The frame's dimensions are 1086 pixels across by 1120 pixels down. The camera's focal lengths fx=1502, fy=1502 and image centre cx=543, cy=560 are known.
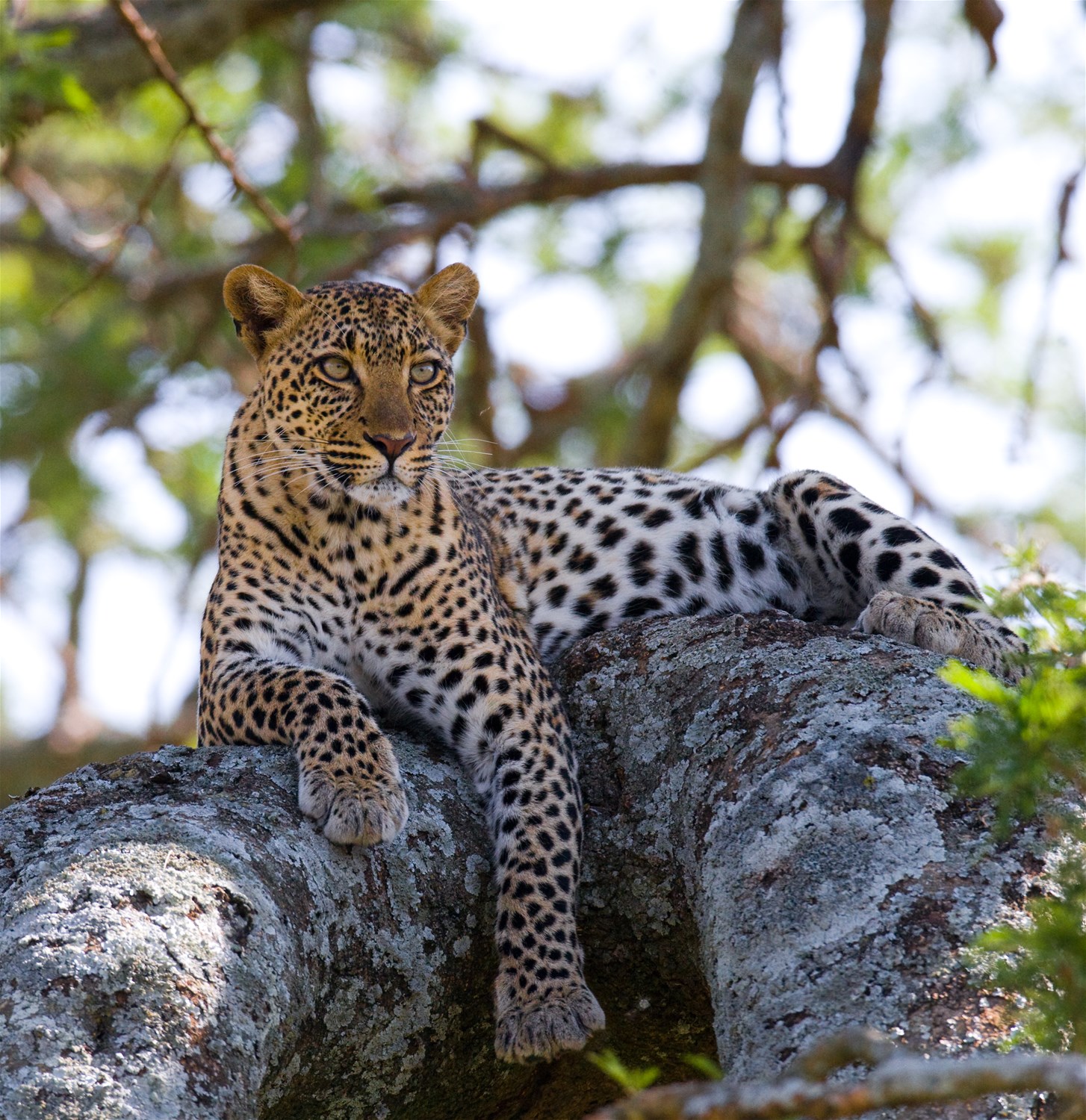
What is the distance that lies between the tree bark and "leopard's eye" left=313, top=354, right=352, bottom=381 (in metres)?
1.75

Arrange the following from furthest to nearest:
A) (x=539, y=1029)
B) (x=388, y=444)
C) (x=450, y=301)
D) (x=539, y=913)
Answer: (x=450, y=301)
(x=388, y=444)
(x=539, y=913)
(x=539, y=1029)

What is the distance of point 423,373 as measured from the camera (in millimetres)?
6453

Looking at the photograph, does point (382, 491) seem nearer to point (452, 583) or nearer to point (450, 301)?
point (452, 583)

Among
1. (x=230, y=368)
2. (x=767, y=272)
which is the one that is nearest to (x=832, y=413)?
(x=767, y=272)

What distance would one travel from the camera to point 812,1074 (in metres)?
2.11

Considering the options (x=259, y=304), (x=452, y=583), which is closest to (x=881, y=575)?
(x=452, y=583)

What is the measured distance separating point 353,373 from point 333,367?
0.28 ft

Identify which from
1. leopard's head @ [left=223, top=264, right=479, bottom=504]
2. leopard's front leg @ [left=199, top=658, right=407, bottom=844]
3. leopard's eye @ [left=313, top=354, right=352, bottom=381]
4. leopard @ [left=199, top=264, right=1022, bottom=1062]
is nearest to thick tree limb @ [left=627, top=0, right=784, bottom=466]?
leopard @ [left=199, top=264, right=1022, bottom=1062]

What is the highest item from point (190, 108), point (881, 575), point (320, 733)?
point (190, 108)

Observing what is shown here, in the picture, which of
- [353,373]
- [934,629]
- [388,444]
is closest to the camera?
[934,629]

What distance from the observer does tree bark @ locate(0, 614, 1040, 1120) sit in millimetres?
3467

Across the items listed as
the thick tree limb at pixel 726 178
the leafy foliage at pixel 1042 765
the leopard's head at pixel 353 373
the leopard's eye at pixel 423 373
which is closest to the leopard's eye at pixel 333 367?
the leopard's head at pixel 353 373

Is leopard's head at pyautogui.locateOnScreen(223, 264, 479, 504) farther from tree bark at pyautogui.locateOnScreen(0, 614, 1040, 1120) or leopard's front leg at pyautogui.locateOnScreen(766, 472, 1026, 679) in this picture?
leopard's front leg at pyautogui.locateOnScreen(766, 472, 1026, 679)

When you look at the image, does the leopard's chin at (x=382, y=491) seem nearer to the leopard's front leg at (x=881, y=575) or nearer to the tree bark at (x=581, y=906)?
the tree bark at (x=581, y=906)
